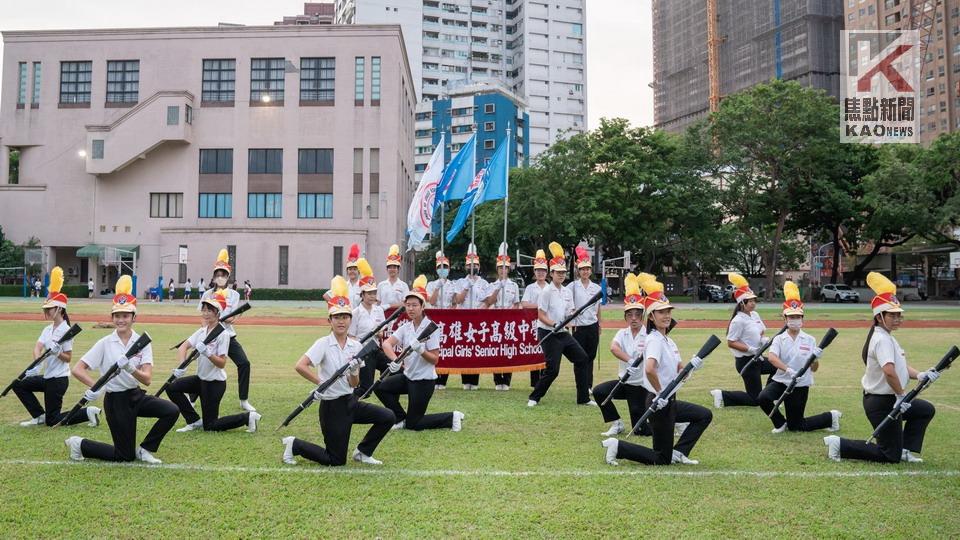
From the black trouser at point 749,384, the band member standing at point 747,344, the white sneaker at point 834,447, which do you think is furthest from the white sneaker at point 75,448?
the black trouser at point 749,384

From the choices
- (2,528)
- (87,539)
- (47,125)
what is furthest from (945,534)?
(47,125)

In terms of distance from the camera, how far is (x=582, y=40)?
109m

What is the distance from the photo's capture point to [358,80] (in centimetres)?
5253

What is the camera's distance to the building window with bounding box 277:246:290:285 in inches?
2014

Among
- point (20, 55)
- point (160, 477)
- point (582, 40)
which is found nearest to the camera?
point (160, 477)

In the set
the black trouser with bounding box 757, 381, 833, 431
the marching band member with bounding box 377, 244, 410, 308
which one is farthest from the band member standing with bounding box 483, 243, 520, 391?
the black trouser with bounding box 757, 381, 833, 431

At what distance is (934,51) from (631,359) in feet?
356

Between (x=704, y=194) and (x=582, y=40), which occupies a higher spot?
(x=582, y=40)

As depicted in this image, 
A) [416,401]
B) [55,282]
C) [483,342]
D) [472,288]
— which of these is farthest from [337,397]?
[472,288]

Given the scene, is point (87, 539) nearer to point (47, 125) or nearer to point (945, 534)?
point (945, 534)

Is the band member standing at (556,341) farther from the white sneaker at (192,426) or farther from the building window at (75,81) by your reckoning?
the building window at (75,81)

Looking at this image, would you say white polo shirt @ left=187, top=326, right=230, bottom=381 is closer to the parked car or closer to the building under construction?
the parked car

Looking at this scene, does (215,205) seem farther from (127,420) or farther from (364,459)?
(364,459)

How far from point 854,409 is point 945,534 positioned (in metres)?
5.41
